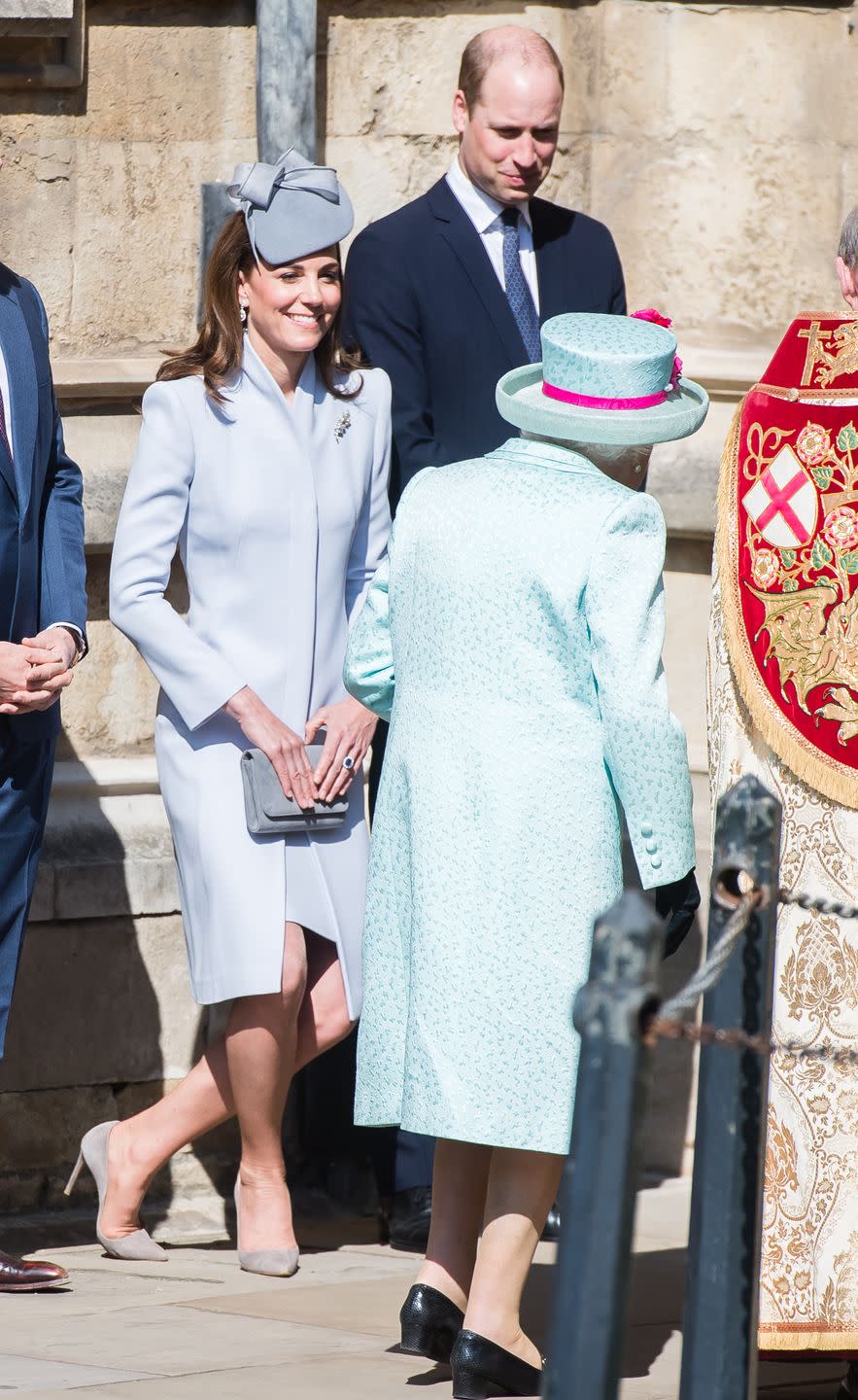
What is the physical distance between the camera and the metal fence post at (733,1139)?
110 inches

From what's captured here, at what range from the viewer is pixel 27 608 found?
4613 millimetres

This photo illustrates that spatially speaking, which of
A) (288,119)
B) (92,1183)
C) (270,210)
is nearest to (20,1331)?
(92,1183)

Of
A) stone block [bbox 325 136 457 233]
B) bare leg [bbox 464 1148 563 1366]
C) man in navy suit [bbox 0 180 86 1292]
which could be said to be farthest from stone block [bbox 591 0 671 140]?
bare leg [bbox 464 1148 563 1366]

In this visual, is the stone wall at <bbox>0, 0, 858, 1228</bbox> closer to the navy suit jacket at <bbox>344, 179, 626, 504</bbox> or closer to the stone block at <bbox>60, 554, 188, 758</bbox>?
the stone block at <bbox>60, 554, 188, 758</bbox>

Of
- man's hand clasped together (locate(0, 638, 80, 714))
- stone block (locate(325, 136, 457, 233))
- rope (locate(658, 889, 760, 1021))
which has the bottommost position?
rope (locate(658, 889, 760, 1021))

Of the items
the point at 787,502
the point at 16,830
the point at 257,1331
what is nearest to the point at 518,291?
the point at 787,502

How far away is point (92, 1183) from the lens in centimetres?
538

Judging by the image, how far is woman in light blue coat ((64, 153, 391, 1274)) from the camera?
4.79 metres

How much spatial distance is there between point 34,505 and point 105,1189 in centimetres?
140

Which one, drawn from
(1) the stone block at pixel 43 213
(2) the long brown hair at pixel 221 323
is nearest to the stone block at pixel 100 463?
(1) the stone block at pixel 43 213

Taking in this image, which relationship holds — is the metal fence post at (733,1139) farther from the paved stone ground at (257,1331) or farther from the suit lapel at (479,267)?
the suit lapel at (479,267)

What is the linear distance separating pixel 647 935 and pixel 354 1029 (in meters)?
3.22

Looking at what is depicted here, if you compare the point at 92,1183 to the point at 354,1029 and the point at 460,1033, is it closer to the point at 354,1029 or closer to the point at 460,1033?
the point at 354,1029

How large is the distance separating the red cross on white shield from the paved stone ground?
1406 mm
